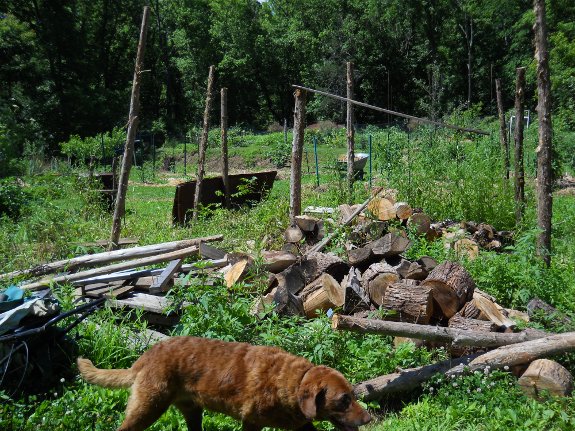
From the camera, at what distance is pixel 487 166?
10234mm

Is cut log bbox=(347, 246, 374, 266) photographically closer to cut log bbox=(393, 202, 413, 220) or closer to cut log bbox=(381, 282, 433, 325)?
cut log bbox=(381, 282, 433, 325)

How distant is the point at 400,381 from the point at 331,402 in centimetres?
166

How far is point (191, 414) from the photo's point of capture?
14.9 ft

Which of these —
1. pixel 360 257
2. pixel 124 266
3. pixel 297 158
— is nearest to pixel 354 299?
pixel 360 257

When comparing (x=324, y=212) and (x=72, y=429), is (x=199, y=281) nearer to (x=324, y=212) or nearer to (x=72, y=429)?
(x=72, y=429)

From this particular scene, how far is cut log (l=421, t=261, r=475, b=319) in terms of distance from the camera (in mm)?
6281

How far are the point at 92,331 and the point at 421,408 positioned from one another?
10.4 ft

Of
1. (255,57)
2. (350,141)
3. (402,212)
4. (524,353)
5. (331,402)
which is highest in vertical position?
(255,57)

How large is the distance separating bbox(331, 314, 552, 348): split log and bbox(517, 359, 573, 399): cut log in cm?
35

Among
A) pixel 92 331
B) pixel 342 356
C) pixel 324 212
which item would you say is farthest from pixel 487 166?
pixel 92 331

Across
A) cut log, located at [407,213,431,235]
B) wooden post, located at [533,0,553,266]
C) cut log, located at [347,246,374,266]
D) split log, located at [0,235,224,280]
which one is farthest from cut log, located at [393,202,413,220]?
split log, located at [0,235,224,280]

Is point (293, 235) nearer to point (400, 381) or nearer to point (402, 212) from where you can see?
point (402, 212)

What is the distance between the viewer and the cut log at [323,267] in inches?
283

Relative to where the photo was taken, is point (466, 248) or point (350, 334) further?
point (466, 248)
